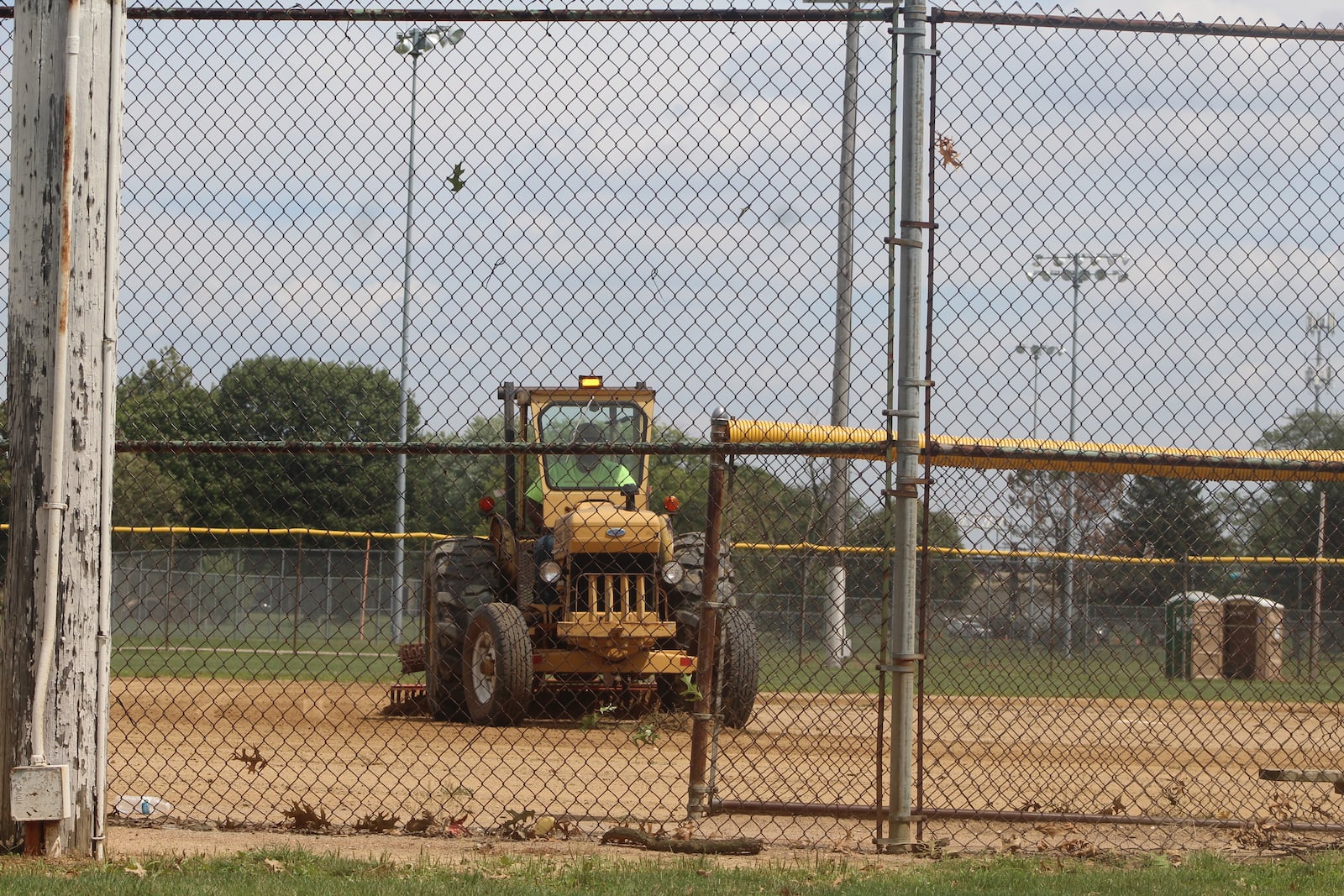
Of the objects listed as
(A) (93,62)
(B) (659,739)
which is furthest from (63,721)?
(B) (659,739)

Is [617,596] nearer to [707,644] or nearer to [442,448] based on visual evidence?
[707,644]

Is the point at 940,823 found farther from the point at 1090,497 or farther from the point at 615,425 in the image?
the point at 1090,497

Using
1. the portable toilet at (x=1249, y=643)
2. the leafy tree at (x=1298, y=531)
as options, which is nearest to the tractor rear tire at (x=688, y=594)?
the leafy tree at (x=1298, y=531)

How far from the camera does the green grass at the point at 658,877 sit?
14.3 ft

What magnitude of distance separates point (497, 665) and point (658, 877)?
5187 millimetres

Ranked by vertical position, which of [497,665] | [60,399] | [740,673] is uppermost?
[60,399]

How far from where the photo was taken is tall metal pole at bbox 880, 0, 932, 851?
5.00 metres

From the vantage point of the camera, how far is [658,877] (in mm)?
4633

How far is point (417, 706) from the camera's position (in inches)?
466

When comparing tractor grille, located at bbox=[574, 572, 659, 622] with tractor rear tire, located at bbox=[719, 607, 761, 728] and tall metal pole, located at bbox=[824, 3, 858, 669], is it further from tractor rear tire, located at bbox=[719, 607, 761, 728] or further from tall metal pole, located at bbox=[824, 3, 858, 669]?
tall metal pole, located at bbox=[824, 3, 858, 669]

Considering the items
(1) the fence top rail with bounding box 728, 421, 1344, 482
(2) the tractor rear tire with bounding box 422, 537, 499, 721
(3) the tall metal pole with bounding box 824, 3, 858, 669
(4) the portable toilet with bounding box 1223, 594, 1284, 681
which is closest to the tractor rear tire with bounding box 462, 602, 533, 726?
(2) the tractor rear tire with bounding box 422, 537, 499, 721

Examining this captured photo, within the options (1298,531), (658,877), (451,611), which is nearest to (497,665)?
(451,611)

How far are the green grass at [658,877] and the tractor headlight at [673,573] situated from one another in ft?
16.6

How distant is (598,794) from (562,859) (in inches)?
90.8
